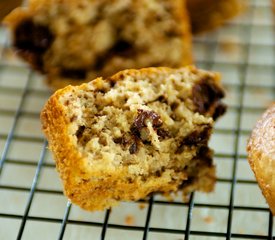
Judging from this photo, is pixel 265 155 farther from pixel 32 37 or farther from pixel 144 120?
pixel 32 37

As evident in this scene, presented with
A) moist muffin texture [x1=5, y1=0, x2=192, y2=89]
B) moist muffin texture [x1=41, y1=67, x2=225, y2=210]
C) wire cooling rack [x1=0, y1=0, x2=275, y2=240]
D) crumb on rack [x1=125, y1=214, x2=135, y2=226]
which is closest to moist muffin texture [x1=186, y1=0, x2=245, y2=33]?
wire cooling rack [x1=0, y1=0, x2=275, y2=240]

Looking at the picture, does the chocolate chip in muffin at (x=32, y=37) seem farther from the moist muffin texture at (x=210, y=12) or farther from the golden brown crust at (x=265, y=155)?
the golden brown crust at (x=265, y=155)

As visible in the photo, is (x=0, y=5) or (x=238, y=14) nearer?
(x=0, y=5)

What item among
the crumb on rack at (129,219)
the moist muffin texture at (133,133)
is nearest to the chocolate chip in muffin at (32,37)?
the moist muffin texture at (133,133)

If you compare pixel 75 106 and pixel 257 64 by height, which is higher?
pixel 75 106

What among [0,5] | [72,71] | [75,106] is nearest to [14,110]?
[72,71]

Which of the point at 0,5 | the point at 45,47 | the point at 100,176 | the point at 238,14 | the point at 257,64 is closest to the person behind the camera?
the point at 100,176

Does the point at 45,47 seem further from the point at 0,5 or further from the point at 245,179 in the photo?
the point at 245,179
